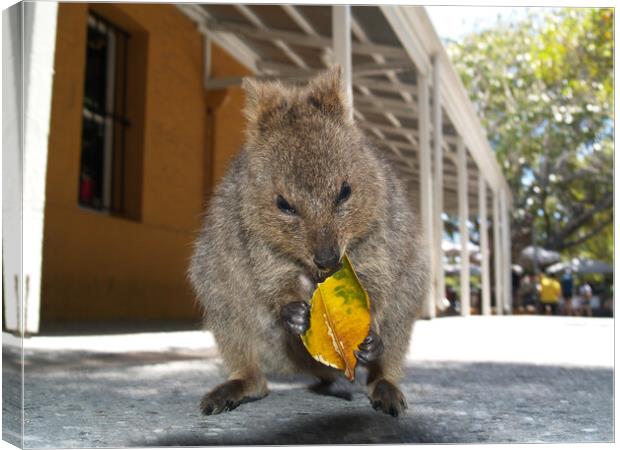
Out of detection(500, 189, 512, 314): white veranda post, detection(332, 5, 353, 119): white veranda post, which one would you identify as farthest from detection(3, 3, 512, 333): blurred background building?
detection(500, 189, 512, 314): white veranda post

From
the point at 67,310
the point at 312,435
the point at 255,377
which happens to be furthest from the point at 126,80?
the point at 312,435

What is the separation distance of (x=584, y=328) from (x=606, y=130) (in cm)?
298

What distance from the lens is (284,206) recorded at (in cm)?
183

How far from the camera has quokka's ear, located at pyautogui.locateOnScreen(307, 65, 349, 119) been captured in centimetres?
206

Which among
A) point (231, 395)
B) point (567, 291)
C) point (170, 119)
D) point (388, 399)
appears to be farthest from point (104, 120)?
point (567, 291)

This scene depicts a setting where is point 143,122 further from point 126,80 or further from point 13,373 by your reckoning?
point 13,373

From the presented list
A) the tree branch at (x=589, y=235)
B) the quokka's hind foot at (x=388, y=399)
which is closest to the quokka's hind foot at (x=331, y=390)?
the quokka's hind foot at (x=388, y=399)

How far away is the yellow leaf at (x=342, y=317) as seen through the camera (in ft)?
5.47

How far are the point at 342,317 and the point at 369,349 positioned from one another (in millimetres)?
198

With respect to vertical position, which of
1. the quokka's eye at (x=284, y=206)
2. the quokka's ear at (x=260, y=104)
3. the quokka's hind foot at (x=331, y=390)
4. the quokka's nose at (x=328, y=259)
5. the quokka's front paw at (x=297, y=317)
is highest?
the quokka's ear at (x=260, y=104)

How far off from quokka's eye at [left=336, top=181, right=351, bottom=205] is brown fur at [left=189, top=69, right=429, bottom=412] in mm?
13

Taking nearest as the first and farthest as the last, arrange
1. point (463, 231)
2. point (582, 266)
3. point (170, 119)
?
point (170, 119) < point (463, 231) < point (582, 266)

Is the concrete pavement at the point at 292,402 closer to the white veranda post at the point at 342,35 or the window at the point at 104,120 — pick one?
the white veranda post at the point at 342,35

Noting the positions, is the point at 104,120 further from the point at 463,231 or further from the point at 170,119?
the point at 463,231
